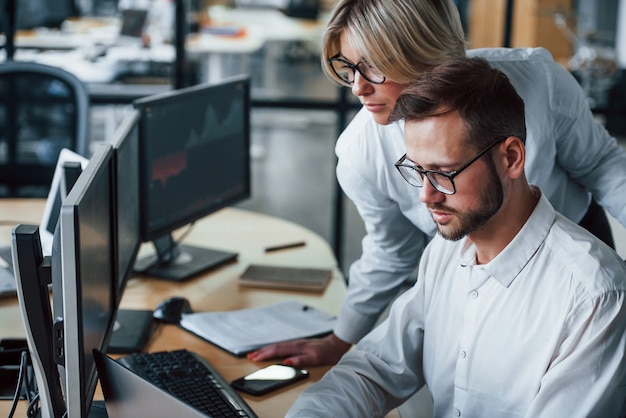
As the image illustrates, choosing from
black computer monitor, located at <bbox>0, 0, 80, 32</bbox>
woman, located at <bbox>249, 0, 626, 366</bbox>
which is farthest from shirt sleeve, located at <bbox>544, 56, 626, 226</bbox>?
black computer monitor, located at <bbox>0, 0, 80, 32</bbox>

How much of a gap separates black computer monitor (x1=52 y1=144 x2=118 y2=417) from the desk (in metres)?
0.32

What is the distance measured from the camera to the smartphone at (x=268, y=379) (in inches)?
69.2

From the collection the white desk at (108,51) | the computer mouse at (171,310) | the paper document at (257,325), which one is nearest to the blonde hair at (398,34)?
the paper document at (257,325)

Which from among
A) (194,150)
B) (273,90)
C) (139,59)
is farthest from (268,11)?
(194,150)

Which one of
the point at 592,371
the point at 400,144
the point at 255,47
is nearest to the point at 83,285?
the point at 592,371

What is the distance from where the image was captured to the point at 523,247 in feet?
4.88

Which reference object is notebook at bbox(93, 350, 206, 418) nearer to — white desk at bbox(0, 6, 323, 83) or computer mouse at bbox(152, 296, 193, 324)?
computer mouse at bbox(152, 296, 193, 324)

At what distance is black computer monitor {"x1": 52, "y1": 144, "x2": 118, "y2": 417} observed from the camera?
1220 mm

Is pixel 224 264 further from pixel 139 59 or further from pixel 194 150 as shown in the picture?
pixel 139 59

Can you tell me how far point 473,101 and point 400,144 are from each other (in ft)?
1.78

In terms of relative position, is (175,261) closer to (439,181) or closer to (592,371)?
(439,181)

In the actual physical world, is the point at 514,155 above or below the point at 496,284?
above

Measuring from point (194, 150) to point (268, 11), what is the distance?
2.28 m

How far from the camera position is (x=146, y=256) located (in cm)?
255
